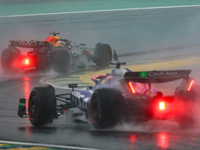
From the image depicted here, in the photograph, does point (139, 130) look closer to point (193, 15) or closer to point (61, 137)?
point (61, 137)

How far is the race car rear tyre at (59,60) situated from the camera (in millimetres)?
20875

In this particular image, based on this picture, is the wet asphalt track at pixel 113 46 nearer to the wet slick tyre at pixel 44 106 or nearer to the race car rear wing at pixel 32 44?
the wet slick tyre at pixel 44 106

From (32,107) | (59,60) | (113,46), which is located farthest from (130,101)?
(113,46)

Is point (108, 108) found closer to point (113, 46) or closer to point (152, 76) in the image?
point (152, 76)

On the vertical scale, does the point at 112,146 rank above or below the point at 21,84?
below

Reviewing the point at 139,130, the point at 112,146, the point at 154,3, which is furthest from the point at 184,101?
the point at 154,3

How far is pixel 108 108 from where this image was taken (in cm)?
920

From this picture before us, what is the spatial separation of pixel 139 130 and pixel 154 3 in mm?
32173

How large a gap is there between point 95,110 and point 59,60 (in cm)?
1163

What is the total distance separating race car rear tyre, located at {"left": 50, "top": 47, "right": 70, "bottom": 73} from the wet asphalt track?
0.97 m

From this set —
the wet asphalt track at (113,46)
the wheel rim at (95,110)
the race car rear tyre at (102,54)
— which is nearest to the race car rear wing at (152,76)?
the wheel rim at (95,110)

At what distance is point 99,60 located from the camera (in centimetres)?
2247

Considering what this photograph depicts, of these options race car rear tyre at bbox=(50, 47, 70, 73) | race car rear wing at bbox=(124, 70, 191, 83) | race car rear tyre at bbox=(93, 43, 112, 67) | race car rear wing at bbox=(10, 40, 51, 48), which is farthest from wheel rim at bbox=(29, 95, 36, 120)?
race car rear tyre at bbox=(93, 43, 112, 67)

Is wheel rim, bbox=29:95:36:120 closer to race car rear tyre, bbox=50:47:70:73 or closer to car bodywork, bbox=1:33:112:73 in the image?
car bodywork, bbox=1:33:112:73
